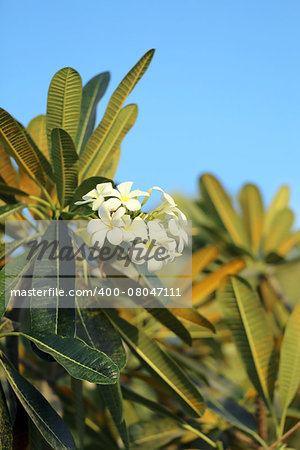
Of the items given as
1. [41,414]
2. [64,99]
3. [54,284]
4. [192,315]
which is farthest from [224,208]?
[41,414]

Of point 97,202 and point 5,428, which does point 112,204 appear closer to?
point 97,202

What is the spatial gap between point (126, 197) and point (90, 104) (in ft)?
2.03

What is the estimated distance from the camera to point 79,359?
0.95 m

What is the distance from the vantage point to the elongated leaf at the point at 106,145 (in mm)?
1345

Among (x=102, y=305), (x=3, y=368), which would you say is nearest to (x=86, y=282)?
(x=102, y=305)

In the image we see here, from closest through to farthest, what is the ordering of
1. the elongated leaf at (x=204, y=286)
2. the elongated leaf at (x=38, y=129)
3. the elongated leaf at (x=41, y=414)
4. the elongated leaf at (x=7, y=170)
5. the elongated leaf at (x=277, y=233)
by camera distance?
the elongated leaf at (x=41, y=414), the elongated leaf at (x=7, y=170), the elongated leaf at (x=38, y=129), the elongated leaf at (x=204, y=286), the elongated leaf at (x=277, y=233)

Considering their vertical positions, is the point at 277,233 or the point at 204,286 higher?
the point at 277,233

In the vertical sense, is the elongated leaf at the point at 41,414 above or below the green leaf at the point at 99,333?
below

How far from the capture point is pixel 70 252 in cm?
121

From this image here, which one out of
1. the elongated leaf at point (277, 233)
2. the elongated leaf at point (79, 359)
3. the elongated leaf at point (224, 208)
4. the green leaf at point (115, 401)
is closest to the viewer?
the elongated leaf at point (79, 359)

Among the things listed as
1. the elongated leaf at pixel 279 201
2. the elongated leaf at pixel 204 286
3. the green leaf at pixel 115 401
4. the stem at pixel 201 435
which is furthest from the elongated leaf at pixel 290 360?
the elongated leaf at pixel 279 201

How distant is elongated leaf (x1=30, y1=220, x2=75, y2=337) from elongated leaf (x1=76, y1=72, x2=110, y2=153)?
359 mm

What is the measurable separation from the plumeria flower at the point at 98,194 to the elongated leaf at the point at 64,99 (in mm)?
294

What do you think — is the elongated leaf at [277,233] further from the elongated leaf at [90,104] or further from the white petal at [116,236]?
the white petal at [116,236]
